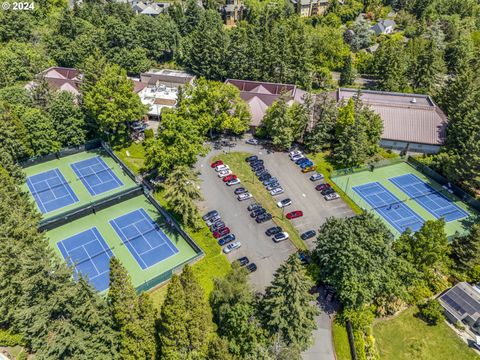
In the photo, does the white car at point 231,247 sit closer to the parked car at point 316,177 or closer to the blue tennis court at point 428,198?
the parked car at point 316,177

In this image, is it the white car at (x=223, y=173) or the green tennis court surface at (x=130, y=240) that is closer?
the green tennis court surface at (x=130, y=240)

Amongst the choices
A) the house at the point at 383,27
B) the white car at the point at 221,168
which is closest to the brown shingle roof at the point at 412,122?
the white car at the point at 221,168

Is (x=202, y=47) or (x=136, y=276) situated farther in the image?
(x=202, y=47)

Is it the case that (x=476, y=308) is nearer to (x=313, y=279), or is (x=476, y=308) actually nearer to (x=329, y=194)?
(x=313, y=279)

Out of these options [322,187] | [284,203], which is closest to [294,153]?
[322,187]

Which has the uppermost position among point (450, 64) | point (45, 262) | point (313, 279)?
point (450, 64)

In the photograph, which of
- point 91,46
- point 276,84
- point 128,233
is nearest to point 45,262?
point 128,233

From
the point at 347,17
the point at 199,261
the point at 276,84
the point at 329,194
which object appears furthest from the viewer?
the point at 347,17
